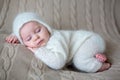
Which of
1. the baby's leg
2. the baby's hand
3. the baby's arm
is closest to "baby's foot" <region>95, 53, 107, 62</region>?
the baby's leg

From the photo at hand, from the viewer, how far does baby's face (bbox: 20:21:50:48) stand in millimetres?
1103

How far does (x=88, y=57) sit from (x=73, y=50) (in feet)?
0.25

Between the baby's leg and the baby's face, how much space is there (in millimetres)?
166

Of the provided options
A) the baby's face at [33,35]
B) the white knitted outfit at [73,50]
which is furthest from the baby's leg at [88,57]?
the baby's face at [33,35]

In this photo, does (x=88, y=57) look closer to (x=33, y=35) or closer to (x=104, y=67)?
(x=104, y=67)

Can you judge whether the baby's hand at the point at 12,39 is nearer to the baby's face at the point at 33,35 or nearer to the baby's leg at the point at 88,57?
the baby's face at the point at 33,35

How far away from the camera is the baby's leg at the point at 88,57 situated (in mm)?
1099

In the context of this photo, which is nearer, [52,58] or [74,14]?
[52,58]

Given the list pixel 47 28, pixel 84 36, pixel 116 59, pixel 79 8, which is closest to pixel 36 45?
pixel 47 28

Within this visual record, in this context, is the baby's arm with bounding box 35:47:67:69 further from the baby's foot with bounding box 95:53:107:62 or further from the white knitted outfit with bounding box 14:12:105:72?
the baby's foot with bounding box 95:53:107:62

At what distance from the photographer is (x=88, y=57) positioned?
1.12 meters

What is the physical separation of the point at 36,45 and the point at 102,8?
64cm

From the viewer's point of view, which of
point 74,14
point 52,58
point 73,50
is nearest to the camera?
point 52,58

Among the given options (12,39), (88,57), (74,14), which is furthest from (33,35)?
(74,14)
